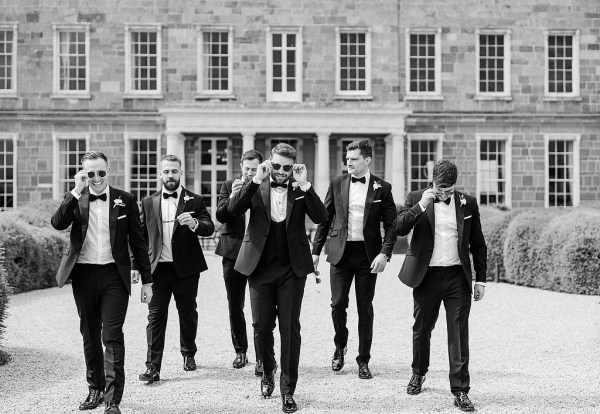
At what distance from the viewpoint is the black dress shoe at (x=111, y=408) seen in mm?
5734

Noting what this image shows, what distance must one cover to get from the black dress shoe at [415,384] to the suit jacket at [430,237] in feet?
2.47

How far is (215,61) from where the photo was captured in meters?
25.7

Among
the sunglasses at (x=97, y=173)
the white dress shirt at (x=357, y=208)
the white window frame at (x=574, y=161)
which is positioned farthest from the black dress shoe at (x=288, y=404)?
the white window frame at (x=574, y=161)

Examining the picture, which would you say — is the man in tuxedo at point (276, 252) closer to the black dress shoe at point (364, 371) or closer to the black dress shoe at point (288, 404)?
the black dress shoe at point (288, 404)

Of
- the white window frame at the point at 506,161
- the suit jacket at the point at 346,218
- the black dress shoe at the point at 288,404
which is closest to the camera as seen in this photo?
the black dress shoe at the point at 288,404

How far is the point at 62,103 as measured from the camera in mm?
25578

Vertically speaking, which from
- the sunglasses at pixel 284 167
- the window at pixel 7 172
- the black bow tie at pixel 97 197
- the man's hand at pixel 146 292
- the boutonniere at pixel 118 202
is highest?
the window at pixel 7 172

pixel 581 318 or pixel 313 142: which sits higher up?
pixel 313 142

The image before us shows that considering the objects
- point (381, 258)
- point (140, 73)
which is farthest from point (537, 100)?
point (381, 258)

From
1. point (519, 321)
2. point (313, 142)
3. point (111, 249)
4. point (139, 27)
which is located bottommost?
point (519, 321)

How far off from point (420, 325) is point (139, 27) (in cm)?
2095

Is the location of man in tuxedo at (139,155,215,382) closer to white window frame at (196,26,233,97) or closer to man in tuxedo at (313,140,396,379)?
man in tuxedo at (313,140,396,379)

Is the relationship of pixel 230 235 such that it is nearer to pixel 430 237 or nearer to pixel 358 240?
pixel 358 240

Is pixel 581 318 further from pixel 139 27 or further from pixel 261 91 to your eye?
pixel 139 27
